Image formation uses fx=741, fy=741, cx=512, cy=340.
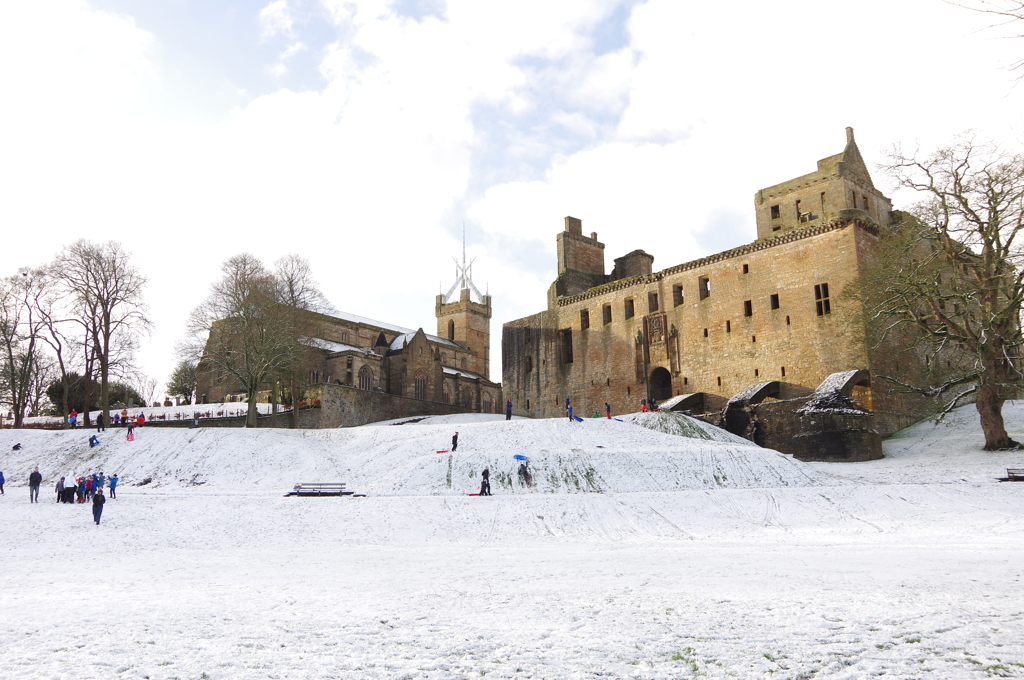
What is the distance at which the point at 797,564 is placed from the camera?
12461 millimetres

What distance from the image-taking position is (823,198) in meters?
45.4

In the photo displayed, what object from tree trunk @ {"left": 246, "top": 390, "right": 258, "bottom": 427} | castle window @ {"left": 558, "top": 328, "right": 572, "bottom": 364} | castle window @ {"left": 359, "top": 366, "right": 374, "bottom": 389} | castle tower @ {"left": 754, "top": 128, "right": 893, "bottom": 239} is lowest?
tree trunk @ {"left": 246, "top": 390, "right": 258, "bottom": 427}

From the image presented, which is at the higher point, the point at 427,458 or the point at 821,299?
the point at 821,299

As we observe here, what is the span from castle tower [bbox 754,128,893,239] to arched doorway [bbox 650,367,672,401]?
11.1 metres

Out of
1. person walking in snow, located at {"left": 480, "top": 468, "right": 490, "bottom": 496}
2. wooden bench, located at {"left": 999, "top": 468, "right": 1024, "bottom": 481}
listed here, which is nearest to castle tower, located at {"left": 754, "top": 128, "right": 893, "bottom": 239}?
wooden bench, located at {"left": 999, "top": 468, "right": 1024, "bottom": 481}

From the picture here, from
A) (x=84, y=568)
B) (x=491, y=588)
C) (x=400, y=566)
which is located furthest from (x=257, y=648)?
(x=84, y=568)

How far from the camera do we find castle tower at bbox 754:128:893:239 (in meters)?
44.8

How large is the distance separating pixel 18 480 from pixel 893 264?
38631 mm

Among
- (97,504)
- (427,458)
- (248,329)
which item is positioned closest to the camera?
(97,504)

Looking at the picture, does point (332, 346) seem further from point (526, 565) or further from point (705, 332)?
point (526, 565)

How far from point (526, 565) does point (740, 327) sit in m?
35.4

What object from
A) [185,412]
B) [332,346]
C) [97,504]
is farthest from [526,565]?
[332,346]

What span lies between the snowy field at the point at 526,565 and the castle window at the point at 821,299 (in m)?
10.9

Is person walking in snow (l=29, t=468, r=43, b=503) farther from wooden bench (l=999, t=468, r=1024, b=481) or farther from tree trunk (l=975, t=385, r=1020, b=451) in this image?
tree trunk (l=975, t=385, r=1020, b=451)
